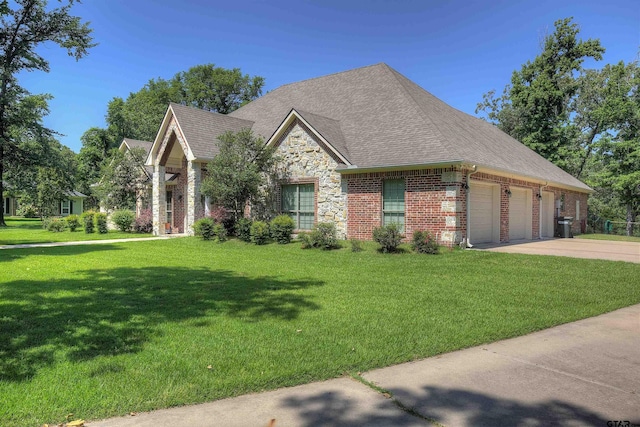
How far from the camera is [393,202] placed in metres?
15.2

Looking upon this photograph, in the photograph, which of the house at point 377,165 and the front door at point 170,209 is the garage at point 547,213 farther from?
the front door at point 170,209

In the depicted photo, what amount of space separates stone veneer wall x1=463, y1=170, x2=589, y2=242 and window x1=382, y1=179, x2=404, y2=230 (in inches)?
89.3

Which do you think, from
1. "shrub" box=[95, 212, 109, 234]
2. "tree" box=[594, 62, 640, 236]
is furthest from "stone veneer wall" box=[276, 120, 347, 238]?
"tree" box=[594, 62, 640, 236]

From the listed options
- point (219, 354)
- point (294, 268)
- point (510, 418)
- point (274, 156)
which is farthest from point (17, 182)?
point (510, 418)

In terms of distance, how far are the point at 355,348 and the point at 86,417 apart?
8.40ft

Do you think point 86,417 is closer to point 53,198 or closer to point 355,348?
point 355,348

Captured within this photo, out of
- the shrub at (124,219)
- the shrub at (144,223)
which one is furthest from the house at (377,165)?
the shrub at (124,219)

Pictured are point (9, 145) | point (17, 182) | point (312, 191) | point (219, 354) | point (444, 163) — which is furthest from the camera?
point (17, 182)

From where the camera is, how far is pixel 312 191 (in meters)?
17.3

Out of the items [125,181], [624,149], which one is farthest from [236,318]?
[624,149]

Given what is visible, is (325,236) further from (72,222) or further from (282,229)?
(72,222)

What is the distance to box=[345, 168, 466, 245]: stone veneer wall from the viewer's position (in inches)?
537

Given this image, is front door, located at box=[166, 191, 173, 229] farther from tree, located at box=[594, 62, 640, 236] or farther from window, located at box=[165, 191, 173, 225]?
tree, located at box=[594, 62, 640, 236]

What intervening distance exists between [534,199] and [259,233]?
1403 cm
